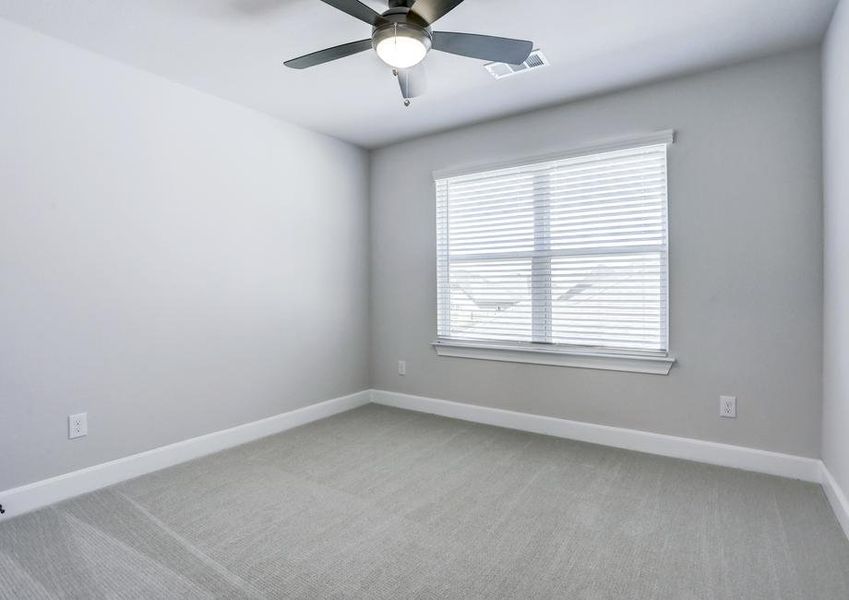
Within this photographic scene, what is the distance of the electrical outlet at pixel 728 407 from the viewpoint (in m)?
2.74

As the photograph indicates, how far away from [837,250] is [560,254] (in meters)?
1.50

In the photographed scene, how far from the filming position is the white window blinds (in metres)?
→ 3.00

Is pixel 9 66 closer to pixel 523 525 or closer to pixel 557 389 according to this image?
Result: pixel 523 525

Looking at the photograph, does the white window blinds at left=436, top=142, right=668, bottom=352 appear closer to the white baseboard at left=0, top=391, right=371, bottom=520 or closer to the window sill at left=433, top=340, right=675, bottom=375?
the window sill at left=433, top=340, right=675, bottom=375

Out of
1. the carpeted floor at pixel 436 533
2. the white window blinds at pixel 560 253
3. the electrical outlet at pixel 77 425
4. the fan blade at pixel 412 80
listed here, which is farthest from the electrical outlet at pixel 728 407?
the electrical outlet at pixel 77 425

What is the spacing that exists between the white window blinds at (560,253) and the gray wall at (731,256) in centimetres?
15

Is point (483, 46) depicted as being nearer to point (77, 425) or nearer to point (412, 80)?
point (412, 80)

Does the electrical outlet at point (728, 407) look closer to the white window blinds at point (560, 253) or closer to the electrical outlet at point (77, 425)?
the white window blinds at point (560, 253)

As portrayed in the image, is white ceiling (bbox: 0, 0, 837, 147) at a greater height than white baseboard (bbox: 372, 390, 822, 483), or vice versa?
white ceiling (bbox: 0, 0, 837, 147)

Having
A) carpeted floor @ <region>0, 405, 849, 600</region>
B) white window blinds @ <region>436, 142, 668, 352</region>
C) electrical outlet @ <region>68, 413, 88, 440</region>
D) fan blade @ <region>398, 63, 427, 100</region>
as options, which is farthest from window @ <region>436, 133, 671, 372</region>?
electrical outlet @ <region>68, 413, 88, 440</region>

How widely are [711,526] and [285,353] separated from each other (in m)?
2.93

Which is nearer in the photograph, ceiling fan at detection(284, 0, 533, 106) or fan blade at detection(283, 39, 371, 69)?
ceiling fan at detection(284, 0, 533, 106)

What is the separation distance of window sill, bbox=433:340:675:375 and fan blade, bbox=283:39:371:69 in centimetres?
233

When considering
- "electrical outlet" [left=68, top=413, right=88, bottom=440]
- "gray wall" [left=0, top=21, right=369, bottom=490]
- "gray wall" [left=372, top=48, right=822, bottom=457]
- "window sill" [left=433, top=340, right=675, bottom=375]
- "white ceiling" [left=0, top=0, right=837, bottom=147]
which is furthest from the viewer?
"window sill" [left=433, top=340, right=675, bottom=375]
